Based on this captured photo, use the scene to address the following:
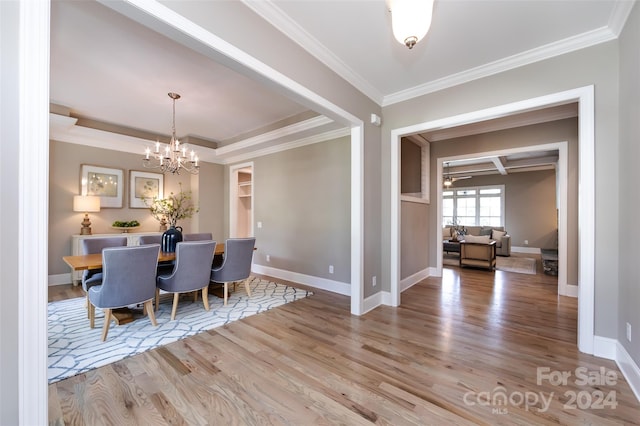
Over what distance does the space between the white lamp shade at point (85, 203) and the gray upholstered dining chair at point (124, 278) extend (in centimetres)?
263

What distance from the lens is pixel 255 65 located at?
2010mm

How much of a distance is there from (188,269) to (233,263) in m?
0.60

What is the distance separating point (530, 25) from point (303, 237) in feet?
12.7

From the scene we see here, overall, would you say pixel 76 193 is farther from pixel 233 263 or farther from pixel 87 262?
pixel 233 263

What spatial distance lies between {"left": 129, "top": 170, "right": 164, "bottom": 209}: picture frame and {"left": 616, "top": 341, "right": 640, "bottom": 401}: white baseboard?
6701 millimetres

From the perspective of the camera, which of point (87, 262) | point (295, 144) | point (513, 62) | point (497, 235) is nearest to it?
point (513, 62)

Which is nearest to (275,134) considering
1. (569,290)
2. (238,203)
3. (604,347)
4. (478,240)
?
(238,203)

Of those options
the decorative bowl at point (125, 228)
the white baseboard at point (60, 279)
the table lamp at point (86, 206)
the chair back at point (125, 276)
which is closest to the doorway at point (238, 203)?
the decorative bowl at point (125, 228)

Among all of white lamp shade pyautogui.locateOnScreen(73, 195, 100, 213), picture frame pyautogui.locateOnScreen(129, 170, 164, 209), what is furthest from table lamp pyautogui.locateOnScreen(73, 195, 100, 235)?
picture frame pyautogui.locateOnScreen(129, 170, 164, 209)

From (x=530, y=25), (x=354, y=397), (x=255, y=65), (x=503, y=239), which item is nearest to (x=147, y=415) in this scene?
(x=354, y=397)

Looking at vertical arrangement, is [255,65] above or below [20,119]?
above

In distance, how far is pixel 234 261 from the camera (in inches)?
138

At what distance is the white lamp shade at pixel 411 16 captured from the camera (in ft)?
5.17

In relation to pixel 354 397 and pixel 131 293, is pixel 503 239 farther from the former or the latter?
pixel 131 293
